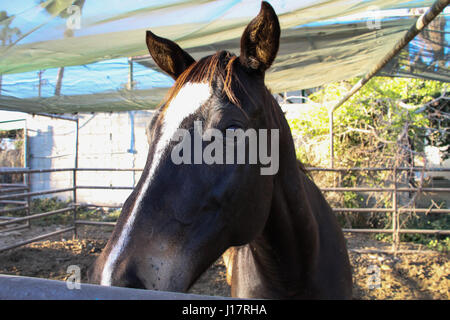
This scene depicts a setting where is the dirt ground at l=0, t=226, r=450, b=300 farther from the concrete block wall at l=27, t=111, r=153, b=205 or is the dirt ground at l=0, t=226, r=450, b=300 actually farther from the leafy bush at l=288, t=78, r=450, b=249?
the concrete block wall at l=27, t=111, r=153, b=205

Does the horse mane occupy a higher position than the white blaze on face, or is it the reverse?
the horse mane

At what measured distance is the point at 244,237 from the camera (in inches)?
42.5

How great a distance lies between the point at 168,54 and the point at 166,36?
111cm

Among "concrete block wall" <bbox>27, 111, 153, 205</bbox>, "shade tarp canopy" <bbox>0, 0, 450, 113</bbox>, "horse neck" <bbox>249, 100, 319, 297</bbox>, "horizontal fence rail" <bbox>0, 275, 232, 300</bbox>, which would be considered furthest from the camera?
"concrete block wall" <bbox>27, 111, 153, 205</bbox>

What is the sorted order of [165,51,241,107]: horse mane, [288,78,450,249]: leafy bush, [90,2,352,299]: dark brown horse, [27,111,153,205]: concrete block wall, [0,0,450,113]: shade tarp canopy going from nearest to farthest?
[90,2,352,299]: dark brown horse → [165,51,241,107]: horse mane → [0,0,450,113]: shade tarp canopy → [288,78,450,249]: leafy bush → [27,111,153,205]: concrete block wall

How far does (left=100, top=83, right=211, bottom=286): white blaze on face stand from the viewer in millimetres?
833

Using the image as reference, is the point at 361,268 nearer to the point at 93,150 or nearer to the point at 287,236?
the point at 287,236

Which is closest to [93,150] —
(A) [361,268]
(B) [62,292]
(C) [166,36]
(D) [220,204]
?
(C) [166,36]

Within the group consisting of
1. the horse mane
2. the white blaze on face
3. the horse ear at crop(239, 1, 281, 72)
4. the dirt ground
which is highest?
the horse ear at crop(239, 1, 281, 72)

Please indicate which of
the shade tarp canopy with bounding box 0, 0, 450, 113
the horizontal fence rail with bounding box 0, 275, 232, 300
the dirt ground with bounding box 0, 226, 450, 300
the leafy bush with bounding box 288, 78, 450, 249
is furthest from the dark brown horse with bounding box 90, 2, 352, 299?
the leafy bush with bounding box 288, 78, 450, 249

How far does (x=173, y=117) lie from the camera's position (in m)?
1.01

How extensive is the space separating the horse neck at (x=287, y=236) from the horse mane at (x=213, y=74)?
339 millimetres

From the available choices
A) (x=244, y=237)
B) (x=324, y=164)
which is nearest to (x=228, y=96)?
(x=244, y=237)

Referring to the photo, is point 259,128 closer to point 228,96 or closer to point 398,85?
point 228,96
